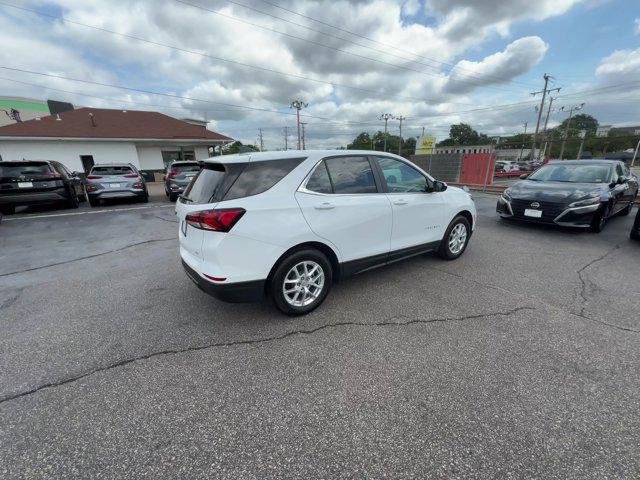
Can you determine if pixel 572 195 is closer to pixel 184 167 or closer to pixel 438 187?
pixel 438 187

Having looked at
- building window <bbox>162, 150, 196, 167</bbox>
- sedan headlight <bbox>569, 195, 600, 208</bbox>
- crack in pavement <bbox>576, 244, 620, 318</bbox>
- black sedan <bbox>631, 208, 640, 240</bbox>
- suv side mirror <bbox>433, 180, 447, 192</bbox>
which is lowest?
crack in pavement <bbox>576, 244, 620, 318</bbox>

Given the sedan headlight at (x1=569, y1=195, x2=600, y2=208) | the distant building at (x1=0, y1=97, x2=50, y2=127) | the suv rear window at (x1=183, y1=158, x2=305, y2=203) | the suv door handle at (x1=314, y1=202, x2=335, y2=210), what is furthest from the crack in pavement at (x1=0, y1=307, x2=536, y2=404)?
the distant building at (x1=0, y1=97, x2=50, y2=127)

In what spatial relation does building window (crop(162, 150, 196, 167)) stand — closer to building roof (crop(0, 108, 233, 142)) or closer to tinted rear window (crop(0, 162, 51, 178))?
building roof (crop(0, 108, 233, 142))

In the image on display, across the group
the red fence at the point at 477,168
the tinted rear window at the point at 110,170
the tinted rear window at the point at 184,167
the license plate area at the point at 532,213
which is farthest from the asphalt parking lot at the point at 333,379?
the red fence at the point at 477,168

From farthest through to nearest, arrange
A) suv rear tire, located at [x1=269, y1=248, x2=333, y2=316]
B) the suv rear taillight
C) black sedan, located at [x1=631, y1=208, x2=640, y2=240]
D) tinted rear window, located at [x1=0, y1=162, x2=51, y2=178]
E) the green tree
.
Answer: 1. the green tree
2. tinted rear window, located at [x1=0, y1=162, x2=51, y2=178]
3. black sedan, located at [x1=631, y1=208, x2=640, y2=240]
4. suv rear tire, located at [x1=269, y1=248, x2=333, y2=316]
5. the suv rear taillight

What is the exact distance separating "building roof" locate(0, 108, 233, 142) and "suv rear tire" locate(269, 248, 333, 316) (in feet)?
71.9

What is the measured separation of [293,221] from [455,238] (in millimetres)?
3010

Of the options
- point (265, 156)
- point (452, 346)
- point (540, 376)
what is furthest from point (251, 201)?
point (540, 376)

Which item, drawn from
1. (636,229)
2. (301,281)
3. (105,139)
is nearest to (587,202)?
(636,229)

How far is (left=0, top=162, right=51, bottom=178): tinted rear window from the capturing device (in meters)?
7.80

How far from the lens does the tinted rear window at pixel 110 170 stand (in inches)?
382

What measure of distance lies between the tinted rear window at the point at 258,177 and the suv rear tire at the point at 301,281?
697mm

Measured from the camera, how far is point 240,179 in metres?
2.58

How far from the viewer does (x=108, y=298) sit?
349 cm
